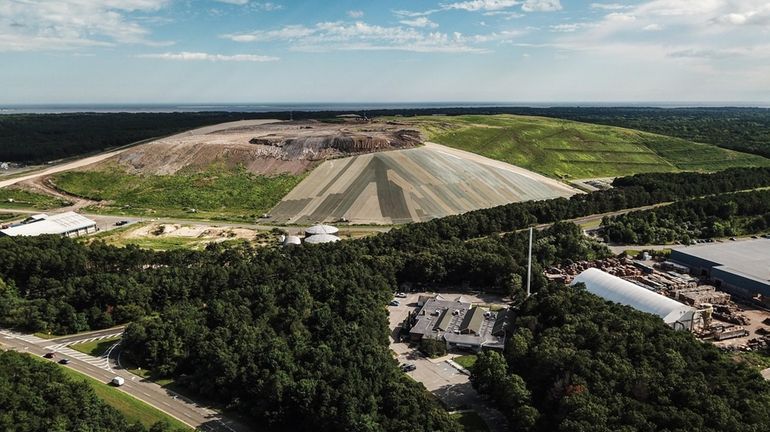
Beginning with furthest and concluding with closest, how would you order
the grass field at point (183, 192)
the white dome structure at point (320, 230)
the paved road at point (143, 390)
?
the grass field at point (183, 192)
the white dome structure at point (320, 230)
the paved road at point (143, 390)

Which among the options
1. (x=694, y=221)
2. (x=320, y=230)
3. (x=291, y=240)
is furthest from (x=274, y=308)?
(x=694, y=221)

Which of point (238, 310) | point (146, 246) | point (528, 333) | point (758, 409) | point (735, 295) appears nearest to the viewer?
point (758, 409)

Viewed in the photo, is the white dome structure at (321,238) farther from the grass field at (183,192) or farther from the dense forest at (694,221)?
the dense forest at (694,221)

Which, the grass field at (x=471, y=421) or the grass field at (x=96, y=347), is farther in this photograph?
the grass field at (x=96, y=347)

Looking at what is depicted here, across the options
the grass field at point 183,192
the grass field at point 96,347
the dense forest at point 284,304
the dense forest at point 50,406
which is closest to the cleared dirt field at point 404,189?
the grass field at point 183,192

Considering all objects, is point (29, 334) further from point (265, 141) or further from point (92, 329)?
point (265, 141)

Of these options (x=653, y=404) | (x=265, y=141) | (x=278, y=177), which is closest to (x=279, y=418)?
(x=653, y=404)

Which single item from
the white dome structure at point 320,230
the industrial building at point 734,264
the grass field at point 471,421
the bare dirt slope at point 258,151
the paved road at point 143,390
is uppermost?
the bare dirt slope at point 258,151
